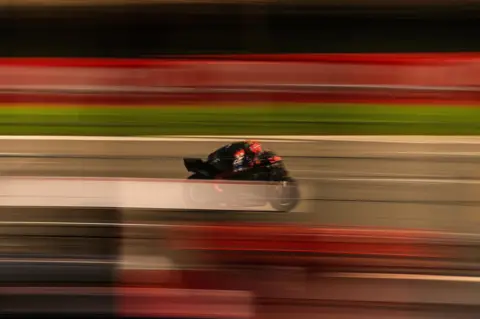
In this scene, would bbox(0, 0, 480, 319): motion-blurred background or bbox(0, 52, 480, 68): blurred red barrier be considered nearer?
bbox(0, 0, 480, 319): motion-blurred background

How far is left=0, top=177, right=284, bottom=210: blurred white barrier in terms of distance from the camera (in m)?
1.55

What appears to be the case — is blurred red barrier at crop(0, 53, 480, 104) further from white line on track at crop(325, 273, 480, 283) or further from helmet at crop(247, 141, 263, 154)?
white line on track at crop(325, 273, 480, 283)

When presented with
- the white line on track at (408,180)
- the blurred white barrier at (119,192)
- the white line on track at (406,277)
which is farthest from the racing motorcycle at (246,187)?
the white line on track at (406,277)

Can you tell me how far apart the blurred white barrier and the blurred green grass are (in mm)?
143

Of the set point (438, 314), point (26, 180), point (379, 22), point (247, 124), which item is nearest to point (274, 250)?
point (247, 124)

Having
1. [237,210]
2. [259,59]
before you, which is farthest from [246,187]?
[259,59]

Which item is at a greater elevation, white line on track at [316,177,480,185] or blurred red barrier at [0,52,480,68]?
blurred red barrier at [0,52,480,68]

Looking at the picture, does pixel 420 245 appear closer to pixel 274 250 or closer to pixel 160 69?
pixel 274 250

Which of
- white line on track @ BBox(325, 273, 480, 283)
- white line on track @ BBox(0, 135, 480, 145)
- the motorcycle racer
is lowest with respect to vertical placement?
white line on track @ BBox(325, 273, 480, 283)

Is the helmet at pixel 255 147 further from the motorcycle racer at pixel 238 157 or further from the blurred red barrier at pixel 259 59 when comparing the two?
the blurred red barrier at pixel 259 59

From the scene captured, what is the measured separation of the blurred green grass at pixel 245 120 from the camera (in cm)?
159

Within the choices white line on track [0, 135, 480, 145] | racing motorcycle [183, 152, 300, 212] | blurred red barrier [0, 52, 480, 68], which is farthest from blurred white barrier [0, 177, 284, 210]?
blurred red barrier [0, 52, 480, 68]

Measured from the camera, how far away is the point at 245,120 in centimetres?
161

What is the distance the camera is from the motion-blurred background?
5.14ft
